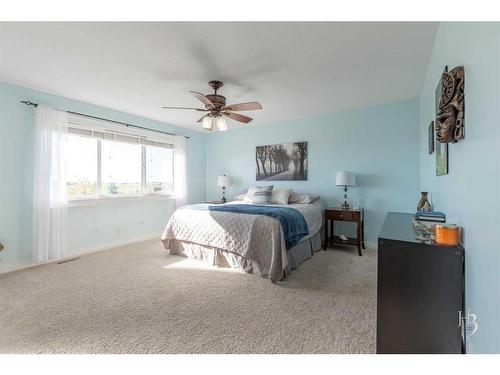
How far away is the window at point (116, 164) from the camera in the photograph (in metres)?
3.62

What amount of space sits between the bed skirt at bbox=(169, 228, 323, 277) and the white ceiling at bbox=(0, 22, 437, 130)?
2.14m

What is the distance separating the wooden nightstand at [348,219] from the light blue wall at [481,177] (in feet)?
7.26

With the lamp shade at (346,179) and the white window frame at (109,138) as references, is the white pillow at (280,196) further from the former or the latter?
the white window frame at (109,138)

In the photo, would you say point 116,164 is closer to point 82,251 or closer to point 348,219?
point 82,251

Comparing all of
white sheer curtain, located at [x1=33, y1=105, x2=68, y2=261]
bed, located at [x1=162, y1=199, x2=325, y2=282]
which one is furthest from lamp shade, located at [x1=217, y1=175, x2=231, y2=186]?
white sheer curtain, located at [x1=33, y1=105, x2=68, y2=261]

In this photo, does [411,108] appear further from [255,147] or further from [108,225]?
[108,225]

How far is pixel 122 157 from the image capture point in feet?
13.8

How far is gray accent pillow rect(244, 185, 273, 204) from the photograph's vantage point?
423 centimetres

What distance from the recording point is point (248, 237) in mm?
2770

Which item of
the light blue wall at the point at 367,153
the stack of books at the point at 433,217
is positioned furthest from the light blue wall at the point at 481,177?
the light blue wall at the point at 367,153

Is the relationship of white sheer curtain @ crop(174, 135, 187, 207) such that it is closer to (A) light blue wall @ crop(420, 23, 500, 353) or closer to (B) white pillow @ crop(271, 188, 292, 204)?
(B) white pillow @ crop(271, 188, 292, 204)

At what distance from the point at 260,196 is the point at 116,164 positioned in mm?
2663
